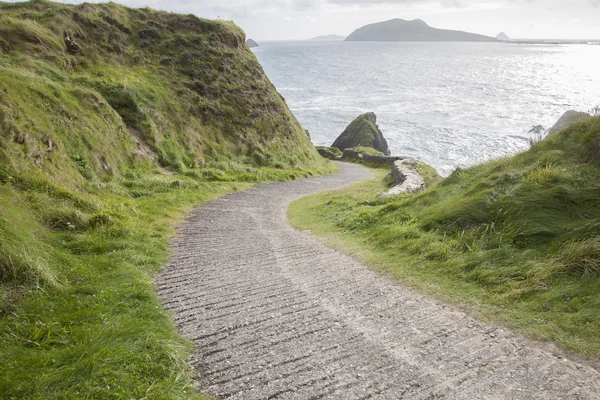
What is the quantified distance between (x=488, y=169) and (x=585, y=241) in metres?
4.87

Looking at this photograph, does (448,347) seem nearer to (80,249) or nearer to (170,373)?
(170,373)

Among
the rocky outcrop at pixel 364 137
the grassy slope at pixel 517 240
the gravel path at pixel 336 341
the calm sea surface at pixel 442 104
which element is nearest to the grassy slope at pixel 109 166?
the gravel path at pixel 336 341

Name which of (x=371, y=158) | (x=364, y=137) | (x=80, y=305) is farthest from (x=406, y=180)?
(x=364, y=137)

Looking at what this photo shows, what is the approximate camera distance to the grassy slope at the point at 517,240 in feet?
23.1

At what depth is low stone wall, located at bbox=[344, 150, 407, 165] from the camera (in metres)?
45.9

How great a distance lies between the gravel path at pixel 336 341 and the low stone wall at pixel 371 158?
116 feet

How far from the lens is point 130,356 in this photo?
17.6 ft

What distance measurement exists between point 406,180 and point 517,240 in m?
16.4

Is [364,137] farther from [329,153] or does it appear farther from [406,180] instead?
[406,180]

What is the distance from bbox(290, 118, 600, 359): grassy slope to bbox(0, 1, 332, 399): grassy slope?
214 inches

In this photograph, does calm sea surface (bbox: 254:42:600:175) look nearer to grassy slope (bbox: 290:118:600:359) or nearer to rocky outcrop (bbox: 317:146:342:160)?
rocky outcrop (bbox: 317:146:342:160)

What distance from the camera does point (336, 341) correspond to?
6.42 metres

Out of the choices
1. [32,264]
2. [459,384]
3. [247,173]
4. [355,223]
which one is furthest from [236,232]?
[247,173]

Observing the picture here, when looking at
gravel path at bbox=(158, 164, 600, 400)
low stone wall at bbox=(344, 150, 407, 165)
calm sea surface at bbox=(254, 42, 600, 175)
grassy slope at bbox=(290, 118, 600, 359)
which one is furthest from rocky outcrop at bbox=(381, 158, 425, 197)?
calm sea surface at bbox=(254, 42, 600, 175)
